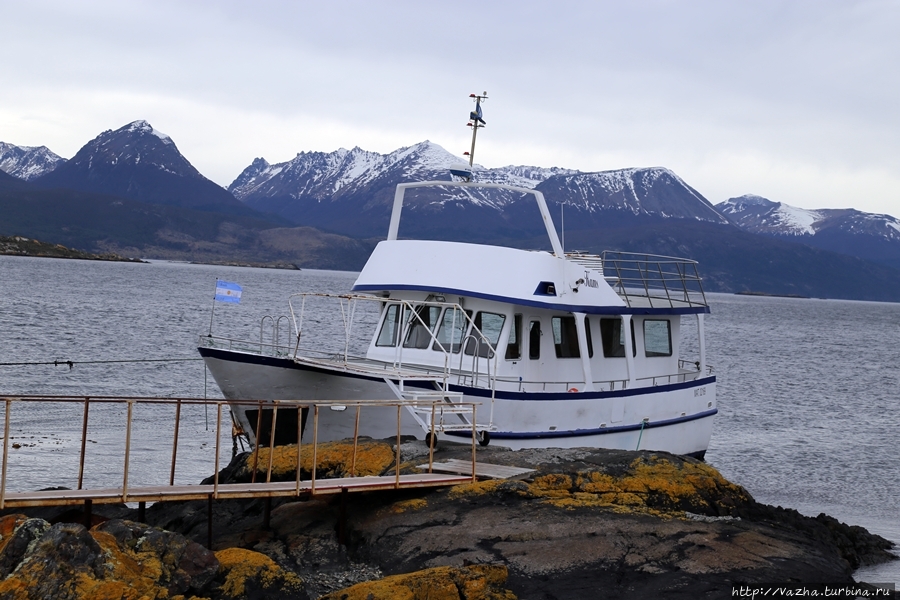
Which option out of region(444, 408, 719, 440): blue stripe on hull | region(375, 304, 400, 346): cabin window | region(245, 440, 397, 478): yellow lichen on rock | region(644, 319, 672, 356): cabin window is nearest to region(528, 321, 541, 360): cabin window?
region(444, 408, 719, 440): blue stripe on hull

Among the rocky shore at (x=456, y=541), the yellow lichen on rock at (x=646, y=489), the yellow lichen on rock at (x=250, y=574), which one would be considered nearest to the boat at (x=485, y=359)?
the rocky shore at (x=456, y=541)

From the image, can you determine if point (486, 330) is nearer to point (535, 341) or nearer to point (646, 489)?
point (535, 341)

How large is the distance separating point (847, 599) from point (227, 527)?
22.4 feet

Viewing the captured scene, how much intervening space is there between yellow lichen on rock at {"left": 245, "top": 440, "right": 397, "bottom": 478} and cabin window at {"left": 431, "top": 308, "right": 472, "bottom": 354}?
4080mm

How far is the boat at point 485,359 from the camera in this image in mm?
15539

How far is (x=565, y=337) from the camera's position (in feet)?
59.9

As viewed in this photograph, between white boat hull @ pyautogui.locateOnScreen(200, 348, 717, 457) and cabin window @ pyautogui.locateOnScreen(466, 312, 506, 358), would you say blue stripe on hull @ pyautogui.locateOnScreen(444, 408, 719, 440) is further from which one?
cabin window @ pyautogui.locateOnScreen(466, 312, 506, 358)

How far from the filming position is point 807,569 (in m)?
10.3

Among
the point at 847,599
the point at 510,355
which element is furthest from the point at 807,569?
the point at 510,355

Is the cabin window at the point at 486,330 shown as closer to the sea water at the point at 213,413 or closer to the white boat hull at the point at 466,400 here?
the white boat hull at the point at 466,400

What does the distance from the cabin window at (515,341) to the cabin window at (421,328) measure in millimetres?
1306

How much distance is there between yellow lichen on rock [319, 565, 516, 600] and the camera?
898cm

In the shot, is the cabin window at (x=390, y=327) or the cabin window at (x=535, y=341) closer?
the cabin window at (x=535, y=341)

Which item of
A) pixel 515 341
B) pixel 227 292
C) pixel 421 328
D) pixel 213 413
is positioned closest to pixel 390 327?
pixel 421 328
